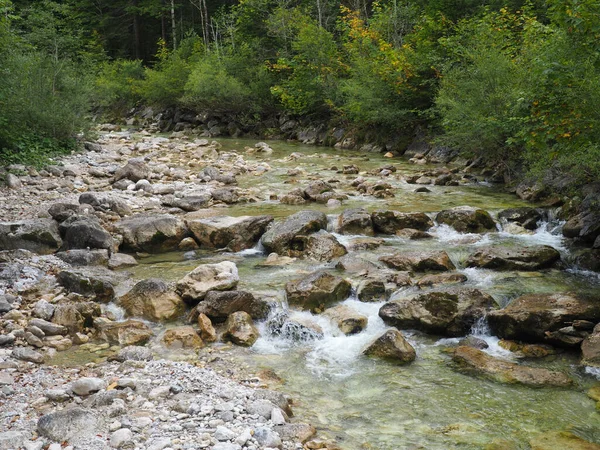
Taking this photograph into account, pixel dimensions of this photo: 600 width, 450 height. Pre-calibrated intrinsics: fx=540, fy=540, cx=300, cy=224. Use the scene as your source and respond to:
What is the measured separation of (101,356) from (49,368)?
2.01ft

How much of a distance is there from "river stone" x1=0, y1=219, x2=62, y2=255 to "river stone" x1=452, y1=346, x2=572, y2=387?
279 inches

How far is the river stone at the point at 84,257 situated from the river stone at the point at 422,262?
480 centimetres

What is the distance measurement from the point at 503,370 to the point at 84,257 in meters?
6.81

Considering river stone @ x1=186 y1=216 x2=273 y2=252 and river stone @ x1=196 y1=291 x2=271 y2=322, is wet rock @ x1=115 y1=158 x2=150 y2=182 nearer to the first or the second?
river stone @ x1=186 y1=216 x2=273 y2=252

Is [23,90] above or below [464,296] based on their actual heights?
above

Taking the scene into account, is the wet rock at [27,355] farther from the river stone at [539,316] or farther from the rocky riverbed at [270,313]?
the river stone at [539,316]

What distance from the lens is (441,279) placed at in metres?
8.19

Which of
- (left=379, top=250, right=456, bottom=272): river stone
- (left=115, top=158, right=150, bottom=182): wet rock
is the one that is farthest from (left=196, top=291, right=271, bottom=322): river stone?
(left=115, top=158, right=150, bottom=182): wet rock

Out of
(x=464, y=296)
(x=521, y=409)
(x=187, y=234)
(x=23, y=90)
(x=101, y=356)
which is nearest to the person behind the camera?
(x=521, y=409)

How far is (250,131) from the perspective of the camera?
2922 cm

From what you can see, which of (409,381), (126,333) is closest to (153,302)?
(126,333)

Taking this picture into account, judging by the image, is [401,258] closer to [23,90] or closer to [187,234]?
[187,234]

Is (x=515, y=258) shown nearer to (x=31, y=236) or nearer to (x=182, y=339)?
(x=182, y=339)

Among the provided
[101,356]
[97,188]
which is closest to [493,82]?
[97,188]
